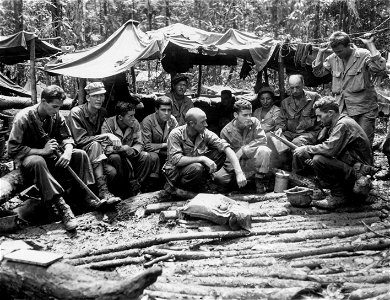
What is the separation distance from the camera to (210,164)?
681cm

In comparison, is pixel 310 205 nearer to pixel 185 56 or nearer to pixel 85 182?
pixel 85 182

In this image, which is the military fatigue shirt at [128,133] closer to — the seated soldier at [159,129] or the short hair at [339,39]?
the seated soldier at [159,129]

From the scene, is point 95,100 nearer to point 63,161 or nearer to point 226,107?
point 63,161

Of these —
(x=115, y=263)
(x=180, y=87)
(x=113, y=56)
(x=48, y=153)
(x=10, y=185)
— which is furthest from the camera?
(x=113, y=56)

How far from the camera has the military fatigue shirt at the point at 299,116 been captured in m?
8.77

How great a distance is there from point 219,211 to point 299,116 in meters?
3.81

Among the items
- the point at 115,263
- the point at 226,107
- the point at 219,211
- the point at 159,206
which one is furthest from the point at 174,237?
the point at 226,107

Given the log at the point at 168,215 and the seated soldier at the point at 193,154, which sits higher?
the seated soldier at the point at 193,154

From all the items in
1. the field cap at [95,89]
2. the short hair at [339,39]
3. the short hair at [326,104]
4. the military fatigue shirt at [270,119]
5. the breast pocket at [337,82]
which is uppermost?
the short hair at [339,39]

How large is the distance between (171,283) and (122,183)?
355 cm

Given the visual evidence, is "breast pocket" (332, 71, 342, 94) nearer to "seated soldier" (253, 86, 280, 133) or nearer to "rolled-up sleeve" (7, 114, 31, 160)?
"seated soldier" (253, 86, 280, 133)

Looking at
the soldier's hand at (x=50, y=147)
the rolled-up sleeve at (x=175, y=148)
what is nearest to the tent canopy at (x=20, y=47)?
the soldier's hand at (x=50, y=147)

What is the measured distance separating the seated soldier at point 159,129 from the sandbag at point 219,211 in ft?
6.29

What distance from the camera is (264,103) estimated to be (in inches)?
365
